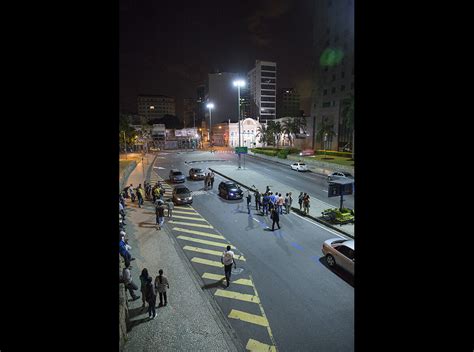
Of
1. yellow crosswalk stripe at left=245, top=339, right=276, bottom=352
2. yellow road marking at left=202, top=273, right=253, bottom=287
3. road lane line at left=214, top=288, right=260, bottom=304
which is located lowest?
yellow crosswalk stripe at left=245, top=339, right=276, bottom=352

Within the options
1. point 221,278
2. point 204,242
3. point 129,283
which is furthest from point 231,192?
point 129,283

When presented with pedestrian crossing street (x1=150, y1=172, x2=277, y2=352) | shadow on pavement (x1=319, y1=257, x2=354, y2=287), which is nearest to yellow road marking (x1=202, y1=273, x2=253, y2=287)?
pedestrian crossing street (x1=150, y1=172, x2=277, y2=352)

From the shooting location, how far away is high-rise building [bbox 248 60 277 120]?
12675cm

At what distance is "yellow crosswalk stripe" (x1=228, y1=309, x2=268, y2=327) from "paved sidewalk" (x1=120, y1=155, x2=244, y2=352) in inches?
18.2

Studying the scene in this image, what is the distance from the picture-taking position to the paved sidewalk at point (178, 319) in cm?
805

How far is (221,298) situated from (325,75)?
7044 cm

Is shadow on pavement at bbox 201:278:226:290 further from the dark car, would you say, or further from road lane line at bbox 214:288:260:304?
the dark car

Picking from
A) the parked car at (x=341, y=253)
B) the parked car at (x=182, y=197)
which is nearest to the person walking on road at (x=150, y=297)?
the parked car at (x=341, y=253)

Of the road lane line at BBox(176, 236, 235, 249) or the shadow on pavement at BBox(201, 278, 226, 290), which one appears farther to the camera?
the road lane line at BBox(176, 236, 235, 249)

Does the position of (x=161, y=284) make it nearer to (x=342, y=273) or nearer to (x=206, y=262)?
(x=206, y=262)

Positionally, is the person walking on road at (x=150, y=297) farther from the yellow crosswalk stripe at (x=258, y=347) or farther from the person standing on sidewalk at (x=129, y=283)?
the yellow crosswalk stripe at (x=258, y=347)
